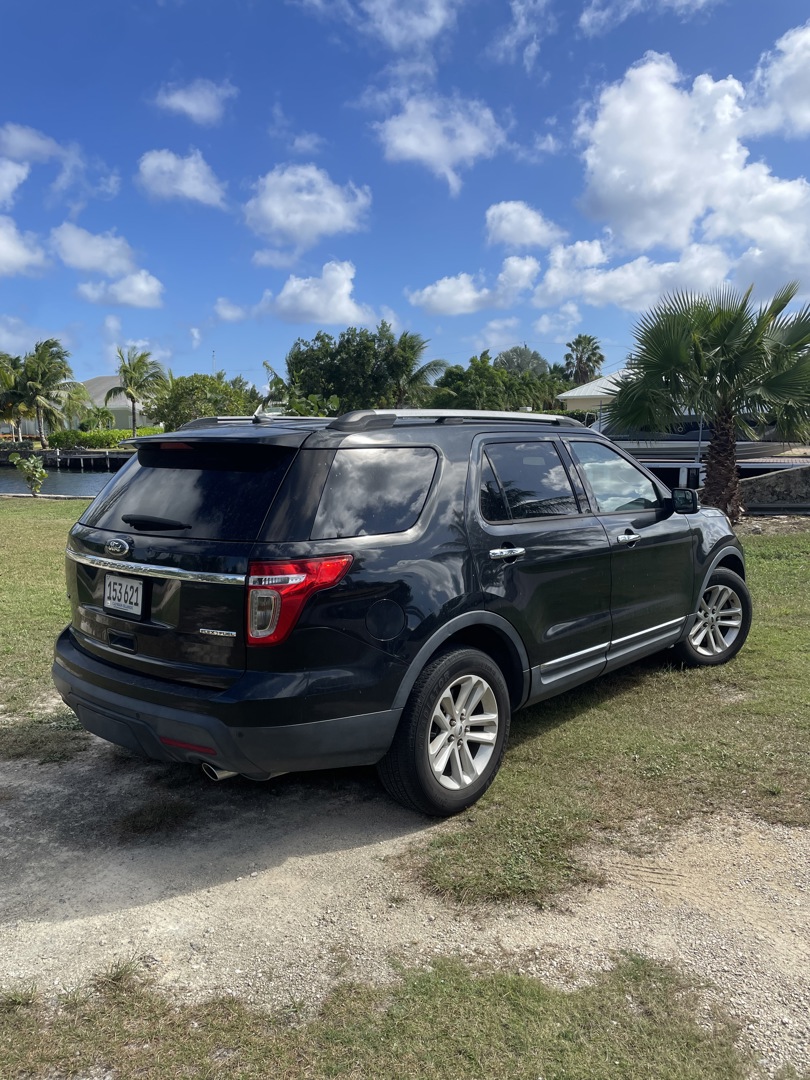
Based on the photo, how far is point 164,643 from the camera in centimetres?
340

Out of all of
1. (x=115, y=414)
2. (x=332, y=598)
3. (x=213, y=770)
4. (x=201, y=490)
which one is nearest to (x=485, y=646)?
(x=332, y=598)

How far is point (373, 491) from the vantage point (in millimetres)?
3531

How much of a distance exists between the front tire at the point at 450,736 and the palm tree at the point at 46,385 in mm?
67797

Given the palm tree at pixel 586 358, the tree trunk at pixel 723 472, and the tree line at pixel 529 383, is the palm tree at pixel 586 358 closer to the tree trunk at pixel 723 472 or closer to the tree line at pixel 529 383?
the tree line at pixel 529 383

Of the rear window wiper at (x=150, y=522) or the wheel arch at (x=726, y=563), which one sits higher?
the rear window wiper at (x=150, y=522)

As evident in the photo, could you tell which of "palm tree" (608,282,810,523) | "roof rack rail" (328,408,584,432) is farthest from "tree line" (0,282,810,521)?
"roof rack rail" (328,408,584,432)

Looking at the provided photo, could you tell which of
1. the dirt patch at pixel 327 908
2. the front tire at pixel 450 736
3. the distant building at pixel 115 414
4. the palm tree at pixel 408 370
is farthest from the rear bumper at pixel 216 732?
the distant building at pixel 115 414

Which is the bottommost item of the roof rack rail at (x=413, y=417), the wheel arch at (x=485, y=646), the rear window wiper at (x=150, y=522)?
the wheel arch at (x=485, y=646)

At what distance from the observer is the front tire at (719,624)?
5715 mm

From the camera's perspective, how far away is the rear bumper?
3.22 m

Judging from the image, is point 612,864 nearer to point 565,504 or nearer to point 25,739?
point 565,504

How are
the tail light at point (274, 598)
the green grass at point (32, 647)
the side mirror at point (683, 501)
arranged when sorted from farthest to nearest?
the side mirror at point (683, 501)
the green grass at point (32, 647)
the tail light at point (274, 598)

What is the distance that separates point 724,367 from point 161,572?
37.5 feet

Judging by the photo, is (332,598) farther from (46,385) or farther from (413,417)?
(46,385)
